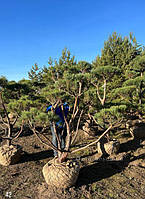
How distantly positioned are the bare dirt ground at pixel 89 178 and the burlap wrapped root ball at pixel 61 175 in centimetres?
15

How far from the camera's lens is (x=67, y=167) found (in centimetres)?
358

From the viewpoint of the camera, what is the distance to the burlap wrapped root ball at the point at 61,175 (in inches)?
135

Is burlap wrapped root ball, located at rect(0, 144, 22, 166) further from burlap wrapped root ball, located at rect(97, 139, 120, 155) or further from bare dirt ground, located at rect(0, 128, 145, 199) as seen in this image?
burlap wrapped root ball, located at rect(97, 139, 120, 155)

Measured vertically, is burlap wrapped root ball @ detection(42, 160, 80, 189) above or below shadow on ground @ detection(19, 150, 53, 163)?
above

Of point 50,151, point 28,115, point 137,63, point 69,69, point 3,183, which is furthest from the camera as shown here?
point 137,63

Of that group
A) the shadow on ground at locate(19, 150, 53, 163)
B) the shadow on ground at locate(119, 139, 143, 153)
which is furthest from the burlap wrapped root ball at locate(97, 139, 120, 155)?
the shadow on ground at locate(19, 150, 53, 163)

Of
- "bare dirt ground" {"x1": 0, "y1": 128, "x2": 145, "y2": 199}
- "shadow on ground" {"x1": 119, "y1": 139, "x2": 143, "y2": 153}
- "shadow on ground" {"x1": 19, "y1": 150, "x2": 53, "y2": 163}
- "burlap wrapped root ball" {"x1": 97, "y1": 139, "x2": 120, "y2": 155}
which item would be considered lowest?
"bare dirt ground" {"x1": 0, "y1": 128, "x2": 145, "y2": 199}

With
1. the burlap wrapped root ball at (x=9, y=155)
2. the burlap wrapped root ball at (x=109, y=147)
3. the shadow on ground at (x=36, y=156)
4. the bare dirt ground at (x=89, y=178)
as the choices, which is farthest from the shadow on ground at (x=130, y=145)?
the burlap wrapped root ball at (x=9, y=155)

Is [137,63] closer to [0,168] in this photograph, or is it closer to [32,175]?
[32,175]

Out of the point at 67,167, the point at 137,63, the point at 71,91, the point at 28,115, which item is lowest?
the point at 67,167

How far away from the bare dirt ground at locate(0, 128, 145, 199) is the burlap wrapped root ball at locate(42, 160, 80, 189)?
0.15 meters

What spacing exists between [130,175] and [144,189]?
0.65 metres

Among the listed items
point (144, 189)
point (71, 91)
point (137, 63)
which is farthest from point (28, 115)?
point (137, 63)

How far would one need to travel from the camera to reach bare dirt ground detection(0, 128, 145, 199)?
335cm
